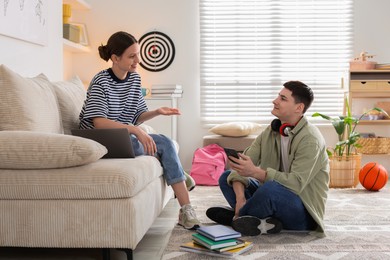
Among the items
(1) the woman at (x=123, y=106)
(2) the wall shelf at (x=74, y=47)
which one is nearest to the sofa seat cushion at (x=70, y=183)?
(1) the woman at (x=123, y=106)

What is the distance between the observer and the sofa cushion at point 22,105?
2.62 meters

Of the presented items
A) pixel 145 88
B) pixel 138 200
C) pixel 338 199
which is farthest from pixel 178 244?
pixel 145 88

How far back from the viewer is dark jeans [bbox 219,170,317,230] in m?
2.85

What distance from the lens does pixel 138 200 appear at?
2385mm

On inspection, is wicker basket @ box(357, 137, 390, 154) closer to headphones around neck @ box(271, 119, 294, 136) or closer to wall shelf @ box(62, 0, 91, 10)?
headphones around neck @ box(271, 119, 294, 136)

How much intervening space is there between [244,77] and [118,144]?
3.24m

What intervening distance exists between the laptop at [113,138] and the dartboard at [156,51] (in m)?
3.07

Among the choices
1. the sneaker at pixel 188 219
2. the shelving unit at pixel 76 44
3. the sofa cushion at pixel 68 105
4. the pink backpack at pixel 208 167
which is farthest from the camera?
the pink backpack at pixel 208 167

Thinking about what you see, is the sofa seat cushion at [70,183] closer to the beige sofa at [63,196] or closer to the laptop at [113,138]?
the beige sofa at [63,196]

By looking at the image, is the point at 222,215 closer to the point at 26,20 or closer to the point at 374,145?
the point at 26,20

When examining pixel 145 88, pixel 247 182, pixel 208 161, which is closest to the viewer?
pixel 247 182

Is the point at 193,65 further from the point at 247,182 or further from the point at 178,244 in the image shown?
the point at 178,244

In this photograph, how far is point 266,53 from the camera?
19.1 ft

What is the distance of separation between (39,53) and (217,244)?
2093mm
